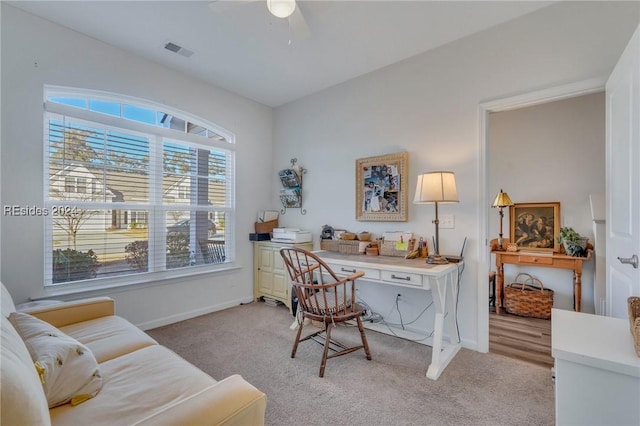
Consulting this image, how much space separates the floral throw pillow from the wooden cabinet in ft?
7.69

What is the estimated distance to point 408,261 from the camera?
8.27ft

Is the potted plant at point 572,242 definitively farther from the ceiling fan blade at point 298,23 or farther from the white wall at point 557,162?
the ceiling fan blade at point 298,23

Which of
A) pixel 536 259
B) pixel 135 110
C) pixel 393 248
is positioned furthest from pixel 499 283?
pixel 135 110

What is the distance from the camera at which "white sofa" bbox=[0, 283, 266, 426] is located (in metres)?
0.68

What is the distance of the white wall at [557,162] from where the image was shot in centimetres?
326

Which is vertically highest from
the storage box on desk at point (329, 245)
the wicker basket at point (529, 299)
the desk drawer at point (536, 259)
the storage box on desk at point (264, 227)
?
the storage box on desk at point (264, 227)

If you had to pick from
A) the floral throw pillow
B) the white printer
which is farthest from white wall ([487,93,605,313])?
the floral throw pillow

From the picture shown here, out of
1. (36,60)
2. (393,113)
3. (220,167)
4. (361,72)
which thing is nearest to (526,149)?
(393,113)

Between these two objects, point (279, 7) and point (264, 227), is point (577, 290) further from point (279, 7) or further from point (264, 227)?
point (279, 7)

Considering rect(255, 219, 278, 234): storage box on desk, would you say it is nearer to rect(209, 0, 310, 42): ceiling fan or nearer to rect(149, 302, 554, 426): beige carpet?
rect(149, 302, 554, 426): beige carpet

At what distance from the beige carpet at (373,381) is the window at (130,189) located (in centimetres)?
88

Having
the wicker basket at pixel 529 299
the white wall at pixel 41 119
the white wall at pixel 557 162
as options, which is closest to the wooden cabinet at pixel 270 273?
the white wall at pixel 41 119

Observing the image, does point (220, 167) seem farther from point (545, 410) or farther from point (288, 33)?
point (545, 410)

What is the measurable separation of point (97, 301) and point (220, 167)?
2.11m
